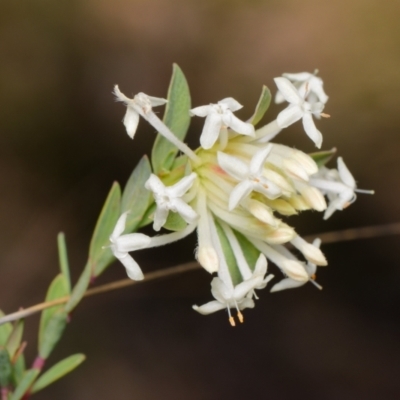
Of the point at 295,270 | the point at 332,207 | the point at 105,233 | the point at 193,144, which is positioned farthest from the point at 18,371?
the point at 193,144

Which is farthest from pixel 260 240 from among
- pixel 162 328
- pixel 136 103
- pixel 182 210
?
pixel 162 328

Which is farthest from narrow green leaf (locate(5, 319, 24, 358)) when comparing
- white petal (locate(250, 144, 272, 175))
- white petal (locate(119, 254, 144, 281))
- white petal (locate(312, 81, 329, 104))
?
white petal (locate(312, 81, 329, 104))

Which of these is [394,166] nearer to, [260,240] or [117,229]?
[260,240]

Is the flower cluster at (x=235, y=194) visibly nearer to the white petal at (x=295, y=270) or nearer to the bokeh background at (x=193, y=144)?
the white petal at (x=295, y=270)

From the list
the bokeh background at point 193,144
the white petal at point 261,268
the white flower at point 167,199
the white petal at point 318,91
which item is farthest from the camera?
the bokeh background at point 193,144

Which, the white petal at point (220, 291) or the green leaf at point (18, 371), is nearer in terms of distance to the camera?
the white petal at point (220, 291)

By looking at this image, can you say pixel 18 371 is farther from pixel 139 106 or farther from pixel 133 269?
pixel 139 106

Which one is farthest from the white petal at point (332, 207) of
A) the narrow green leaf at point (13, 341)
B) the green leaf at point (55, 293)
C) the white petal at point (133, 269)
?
the narrow green leaf at point (13, 341)
